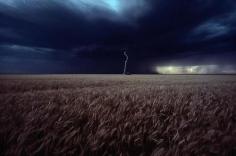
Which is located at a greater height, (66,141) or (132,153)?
(66,141)

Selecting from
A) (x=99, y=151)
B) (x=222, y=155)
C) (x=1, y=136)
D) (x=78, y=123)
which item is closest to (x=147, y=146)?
(x=99, y=151)

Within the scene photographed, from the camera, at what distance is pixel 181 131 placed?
250 cm

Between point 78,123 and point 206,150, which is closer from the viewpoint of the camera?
point 206,150

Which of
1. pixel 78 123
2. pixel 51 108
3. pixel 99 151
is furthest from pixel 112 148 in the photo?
pixel 51 108

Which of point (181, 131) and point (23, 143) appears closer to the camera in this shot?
point (23, 143)

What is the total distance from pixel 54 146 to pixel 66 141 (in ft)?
0.40

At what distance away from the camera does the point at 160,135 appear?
7.76 ft

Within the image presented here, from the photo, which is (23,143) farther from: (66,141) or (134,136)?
(134,136)

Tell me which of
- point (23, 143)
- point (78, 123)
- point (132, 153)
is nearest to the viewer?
point (23, 143)

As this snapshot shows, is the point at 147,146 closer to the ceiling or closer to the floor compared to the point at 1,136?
closer to the floor

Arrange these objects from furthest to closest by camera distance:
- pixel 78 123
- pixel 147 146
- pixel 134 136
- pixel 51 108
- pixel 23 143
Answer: pixel 51 108 < pixel 78 123 < pixel 134 136 < pixel 147 146 < pixel 23 143

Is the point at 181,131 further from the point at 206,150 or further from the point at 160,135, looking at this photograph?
the point at 206,150

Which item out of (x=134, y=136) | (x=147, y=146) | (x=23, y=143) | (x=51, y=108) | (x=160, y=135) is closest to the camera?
(x=23, y=143)

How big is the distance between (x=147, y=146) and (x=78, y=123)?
1173mm
